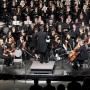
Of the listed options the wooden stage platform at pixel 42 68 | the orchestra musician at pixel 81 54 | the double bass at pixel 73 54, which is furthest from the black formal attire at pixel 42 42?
the orchestra musician at pixel 81 54

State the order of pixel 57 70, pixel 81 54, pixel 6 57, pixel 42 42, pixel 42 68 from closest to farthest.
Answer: pixel 42 68 → pixel 81 54 → pixel 57 70 → pixel 6 57 → pixel 42 42

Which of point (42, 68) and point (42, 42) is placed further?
point (42, 42)

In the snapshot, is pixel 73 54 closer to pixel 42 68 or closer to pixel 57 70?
pixel 57 70

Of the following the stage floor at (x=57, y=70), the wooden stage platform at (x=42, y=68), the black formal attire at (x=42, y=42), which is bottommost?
the stage floor at (x=57, y=70)

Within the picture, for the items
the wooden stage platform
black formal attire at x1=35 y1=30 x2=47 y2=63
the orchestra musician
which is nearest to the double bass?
the orchestra musician

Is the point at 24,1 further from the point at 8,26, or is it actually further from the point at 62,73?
the point at 62,73

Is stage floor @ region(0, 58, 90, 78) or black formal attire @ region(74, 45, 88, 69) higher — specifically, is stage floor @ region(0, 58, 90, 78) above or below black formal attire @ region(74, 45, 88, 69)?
below

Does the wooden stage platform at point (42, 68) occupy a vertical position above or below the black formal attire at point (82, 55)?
below

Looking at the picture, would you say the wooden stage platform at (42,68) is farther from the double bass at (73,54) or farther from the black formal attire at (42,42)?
the double bass at (73,54)

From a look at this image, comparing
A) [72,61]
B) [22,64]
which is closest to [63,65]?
[72,61]

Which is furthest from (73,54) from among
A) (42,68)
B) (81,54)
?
(42,68)

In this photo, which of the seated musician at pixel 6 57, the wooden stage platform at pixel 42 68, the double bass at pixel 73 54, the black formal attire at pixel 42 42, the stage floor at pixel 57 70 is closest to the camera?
the stage floor at pixel 57 70

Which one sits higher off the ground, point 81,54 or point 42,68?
point 81,54

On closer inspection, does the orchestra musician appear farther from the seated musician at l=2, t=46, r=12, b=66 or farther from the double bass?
the seated musician at l=2, t=46, r=12, b=66
